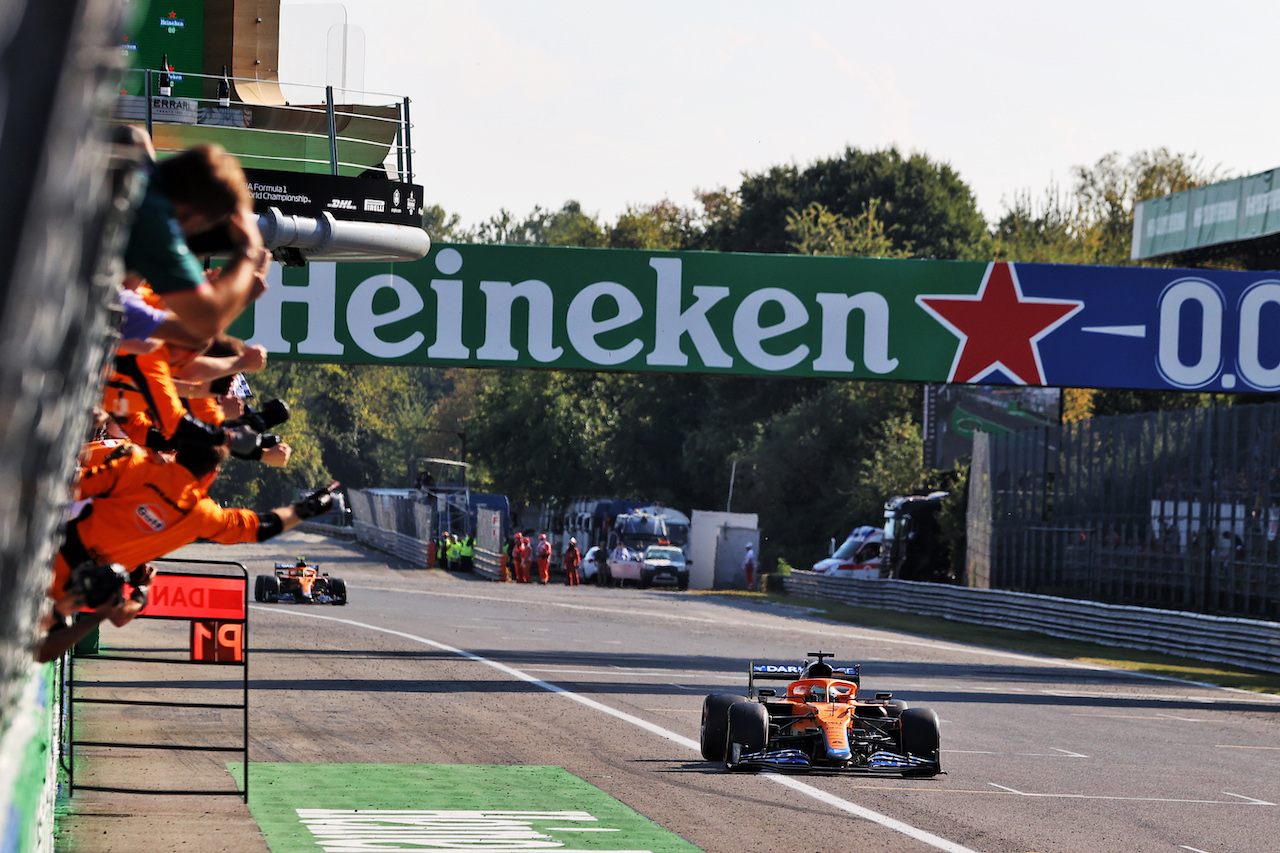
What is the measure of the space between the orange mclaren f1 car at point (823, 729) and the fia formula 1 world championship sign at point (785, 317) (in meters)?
9.59

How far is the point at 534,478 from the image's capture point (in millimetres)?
85250

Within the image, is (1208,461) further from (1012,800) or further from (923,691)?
(1012,800)

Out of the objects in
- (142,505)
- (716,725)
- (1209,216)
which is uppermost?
(1209,216)

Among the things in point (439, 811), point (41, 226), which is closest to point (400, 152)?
point (439, 811)

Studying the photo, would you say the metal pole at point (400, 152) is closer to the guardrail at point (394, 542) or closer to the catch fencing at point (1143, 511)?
the catch fencing at point (1143, 511)

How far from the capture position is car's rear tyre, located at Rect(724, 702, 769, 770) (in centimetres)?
1317

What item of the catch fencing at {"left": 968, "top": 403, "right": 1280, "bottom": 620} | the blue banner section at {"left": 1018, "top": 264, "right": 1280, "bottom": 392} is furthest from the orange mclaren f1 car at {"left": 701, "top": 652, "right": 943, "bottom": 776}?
the catch fencing at {"left": 968, "top": 403, "right": 1280, "bottom": 620}

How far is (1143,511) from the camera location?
32.6 meters

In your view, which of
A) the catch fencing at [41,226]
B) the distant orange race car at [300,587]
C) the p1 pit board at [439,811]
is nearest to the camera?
the catch fencing at [41,226]

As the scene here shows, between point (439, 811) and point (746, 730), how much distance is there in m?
2.96

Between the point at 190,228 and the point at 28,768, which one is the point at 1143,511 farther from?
the point at 190,228

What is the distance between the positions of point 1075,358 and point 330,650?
12616mm

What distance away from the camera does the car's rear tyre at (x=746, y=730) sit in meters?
13.2

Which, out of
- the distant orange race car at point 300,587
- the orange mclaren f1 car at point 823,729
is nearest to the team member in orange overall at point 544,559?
the distant orange race car at point 300,587
